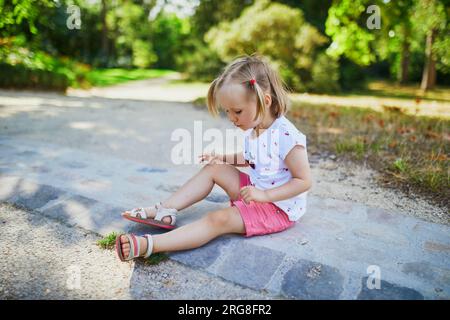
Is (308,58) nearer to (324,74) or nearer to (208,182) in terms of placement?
(324,74)

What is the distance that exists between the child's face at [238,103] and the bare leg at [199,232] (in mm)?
542

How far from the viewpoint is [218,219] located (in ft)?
6.90

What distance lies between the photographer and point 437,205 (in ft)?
9.29

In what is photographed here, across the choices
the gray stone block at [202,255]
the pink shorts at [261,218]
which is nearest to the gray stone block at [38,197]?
the gray stone block at [202,255]

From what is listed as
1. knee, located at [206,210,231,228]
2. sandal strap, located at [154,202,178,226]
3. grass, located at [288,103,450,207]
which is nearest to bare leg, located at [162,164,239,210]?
sandal strap, located at [154,202,178,226]

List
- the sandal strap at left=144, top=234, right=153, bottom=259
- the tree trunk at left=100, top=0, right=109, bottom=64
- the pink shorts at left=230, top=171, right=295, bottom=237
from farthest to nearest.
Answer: the tree trunk at left=100, top=0, right=109, bottom=64, the pink shorts at left=230, top=171, right=295, bottom=237, the sandal strap at left=144, top=234, right=153, bottom=259

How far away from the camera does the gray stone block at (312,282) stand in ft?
5.83

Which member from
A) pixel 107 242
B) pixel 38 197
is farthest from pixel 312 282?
pixel 38 197

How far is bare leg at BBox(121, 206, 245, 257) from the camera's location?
79.3 inches

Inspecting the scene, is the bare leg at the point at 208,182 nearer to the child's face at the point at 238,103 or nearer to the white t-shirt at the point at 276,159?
the white t-shirt at the point at 276,159

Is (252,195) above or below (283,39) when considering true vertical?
below

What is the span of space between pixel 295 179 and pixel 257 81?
24.1 inches

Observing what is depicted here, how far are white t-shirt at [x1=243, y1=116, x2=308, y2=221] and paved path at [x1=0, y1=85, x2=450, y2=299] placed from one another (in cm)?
18

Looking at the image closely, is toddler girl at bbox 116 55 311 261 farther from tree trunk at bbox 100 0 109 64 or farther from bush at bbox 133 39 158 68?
bush at bbox 133 39 158 68
